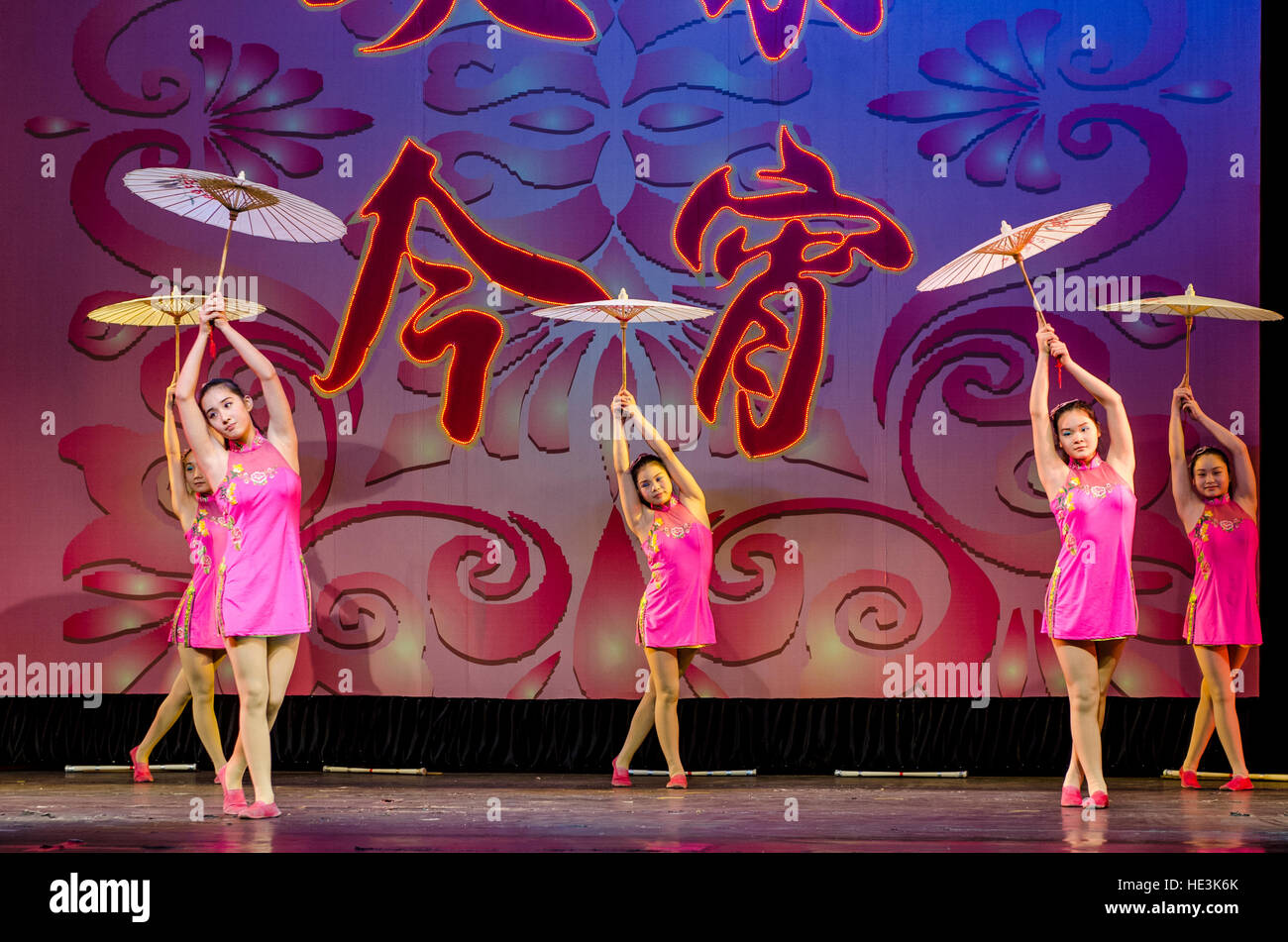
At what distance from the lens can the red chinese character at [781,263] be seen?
21.3 ft

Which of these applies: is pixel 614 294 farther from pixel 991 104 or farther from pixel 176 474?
pixel 176 474

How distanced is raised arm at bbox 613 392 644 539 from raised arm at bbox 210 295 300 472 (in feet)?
5.63

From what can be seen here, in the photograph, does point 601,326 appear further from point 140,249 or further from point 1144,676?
point 1144,676

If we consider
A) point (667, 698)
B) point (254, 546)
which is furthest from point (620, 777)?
point (254, 546)

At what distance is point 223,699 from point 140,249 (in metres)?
2.42

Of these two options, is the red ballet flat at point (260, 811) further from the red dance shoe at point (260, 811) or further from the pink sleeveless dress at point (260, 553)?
the pink sleeveless dress at point (260, 553)

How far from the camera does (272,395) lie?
15.0ft

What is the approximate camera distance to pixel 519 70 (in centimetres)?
664

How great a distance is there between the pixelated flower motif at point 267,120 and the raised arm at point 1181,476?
431 centimetres

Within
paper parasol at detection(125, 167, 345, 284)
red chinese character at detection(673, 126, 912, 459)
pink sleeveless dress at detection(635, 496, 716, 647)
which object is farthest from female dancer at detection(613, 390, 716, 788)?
paper parasol at detection(125, 167, 345, 284)

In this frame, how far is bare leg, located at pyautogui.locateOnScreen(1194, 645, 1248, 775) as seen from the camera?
5.60m

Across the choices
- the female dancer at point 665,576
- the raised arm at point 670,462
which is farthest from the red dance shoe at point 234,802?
the raised arm at point 670,462
